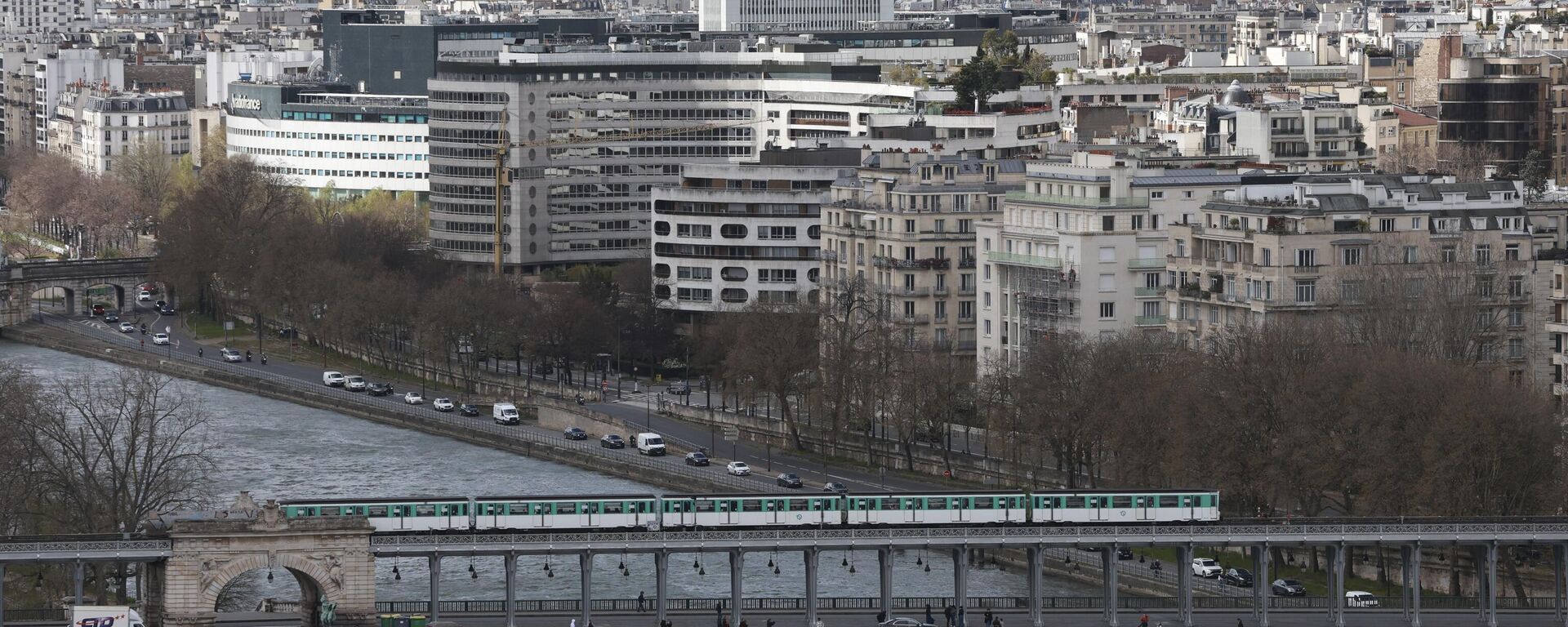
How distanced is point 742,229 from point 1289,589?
52153 millimetres

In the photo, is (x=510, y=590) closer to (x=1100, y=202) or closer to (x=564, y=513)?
(x=564, y=513)

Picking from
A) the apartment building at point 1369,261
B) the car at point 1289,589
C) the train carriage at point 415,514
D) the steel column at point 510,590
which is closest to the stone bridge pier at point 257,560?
the steel column at point 510,590

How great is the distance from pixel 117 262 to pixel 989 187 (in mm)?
60323

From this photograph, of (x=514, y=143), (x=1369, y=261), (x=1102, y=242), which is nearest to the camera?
(x=1369, y=261)

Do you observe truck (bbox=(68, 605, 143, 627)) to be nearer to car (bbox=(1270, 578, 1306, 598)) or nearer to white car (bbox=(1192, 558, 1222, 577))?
white car (bbox=(1192, 558, 1222, 577))

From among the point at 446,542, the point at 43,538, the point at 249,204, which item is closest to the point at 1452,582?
the point at 446,542

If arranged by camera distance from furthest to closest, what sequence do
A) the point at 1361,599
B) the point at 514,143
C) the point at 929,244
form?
the point at 514,143
the point at 929,244
the point at 1361,599

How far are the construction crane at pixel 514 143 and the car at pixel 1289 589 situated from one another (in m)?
77.3

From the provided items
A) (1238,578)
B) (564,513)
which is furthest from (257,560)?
(1238,578)

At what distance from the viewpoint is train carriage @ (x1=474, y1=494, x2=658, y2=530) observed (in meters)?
88.6

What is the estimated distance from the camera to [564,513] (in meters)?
89.5

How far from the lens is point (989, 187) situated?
4852 inches

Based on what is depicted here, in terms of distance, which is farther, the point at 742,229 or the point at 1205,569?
the point at 742,229

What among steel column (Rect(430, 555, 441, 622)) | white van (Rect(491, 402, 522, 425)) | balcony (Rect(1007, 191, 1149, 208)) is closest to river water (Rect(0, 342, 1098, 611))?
white van (Rect(491, 402, 522, 425))
